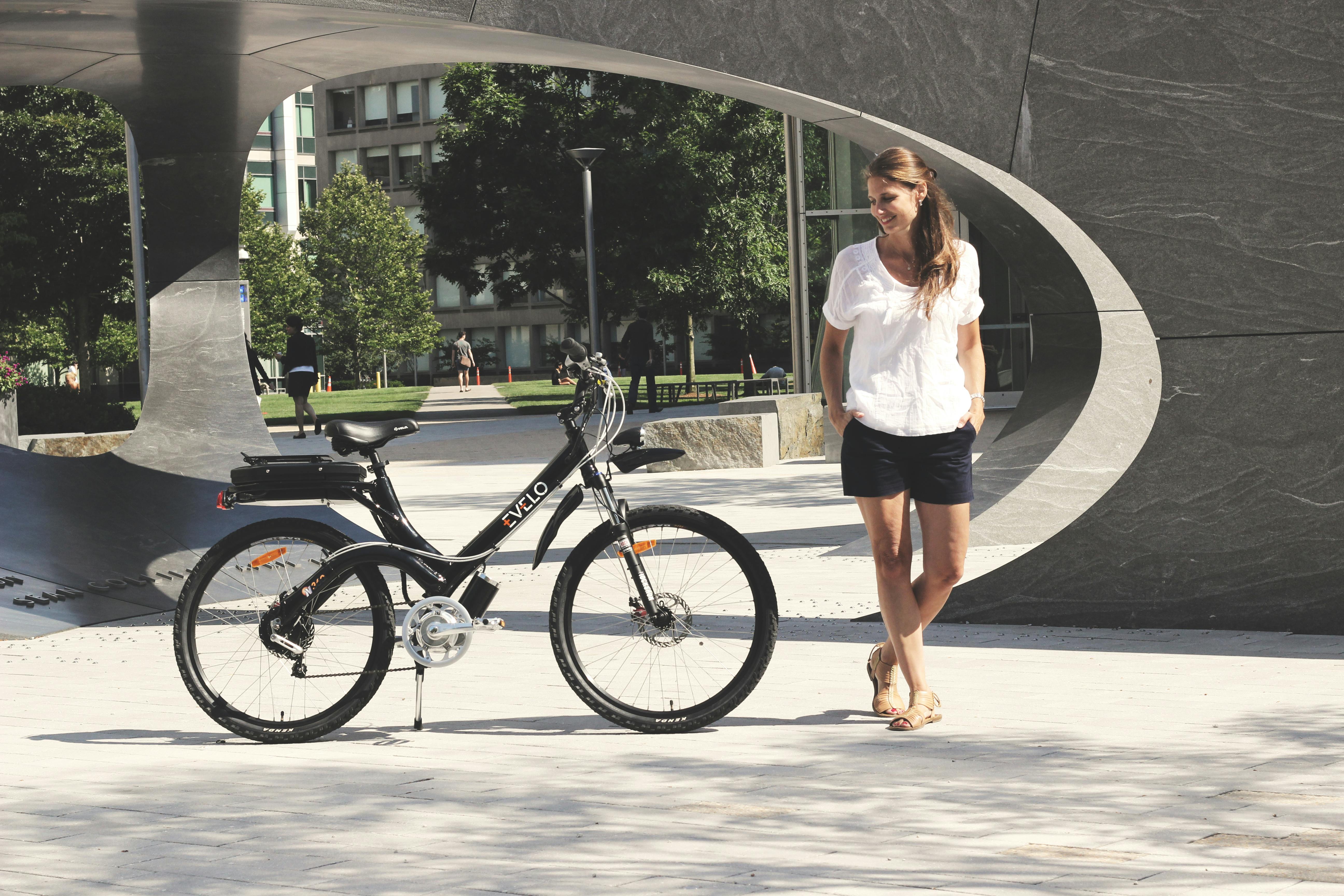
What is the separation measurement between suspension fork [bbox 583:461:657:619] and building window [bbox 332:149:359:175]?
87649 millimetres

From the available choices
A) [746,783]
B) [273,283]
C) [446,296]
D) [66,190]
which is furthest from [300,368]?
[446,296]

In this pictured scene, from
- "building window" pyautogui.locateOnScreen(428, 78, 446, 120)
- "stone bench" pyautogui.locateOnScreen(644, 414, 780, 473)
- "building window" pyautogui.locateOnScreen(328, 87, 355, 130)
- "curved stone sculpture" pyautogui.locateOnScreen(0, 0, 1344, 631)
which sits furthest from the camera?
"building window" pyautogui.locateOnScreen(328, 87, 355, 130)

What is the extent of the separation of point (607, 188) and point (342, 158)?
61405 mm

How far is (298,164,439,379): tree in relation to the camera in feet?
235

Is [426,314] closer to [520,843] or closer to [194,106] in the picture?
[194,106]

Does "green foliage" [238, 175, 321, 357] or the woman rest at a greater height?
"green foliage" [238, 175, 321, 357]

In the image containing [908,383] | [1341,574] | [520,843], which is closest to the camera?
[520,843]

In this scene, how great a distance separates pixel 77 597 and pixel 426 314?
2594 inches

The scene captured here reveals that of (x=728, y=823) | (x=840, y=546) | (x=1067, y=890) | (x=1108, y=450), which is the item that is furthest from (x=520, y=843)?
(x=840, y=546)

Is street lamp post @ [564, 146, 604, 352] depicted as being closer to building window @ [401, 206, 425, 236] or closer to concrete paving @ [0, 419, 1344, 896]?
concrete paving @ [0, 419, 1344, 896]

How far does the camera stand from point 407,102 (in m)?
90.6

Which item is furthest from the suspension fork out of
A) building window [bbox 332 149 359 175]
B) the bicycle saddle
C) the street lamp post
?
building window [bbox 332 149 359 175]

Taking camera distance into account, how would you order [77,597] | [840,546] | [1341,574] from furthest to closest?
1. [840,546]
2. [77,597]
3. [1341,574]

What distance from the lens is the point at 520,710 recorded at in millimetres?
6047
